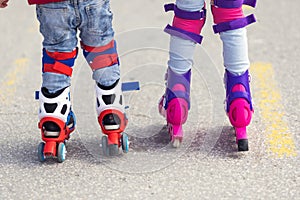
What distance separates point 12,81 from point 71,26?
161 cm

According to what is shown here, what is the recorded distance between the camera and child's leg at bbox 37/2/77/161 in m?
3.55

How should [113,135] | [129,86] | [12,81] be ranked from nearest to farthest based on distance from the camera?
1. [113,135]
2. [129,86]
3. [12,81]

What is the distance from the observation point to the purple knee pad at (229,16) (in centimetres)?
372

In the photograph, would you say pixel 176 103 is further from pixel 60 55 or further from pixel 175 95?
pixel 60 55

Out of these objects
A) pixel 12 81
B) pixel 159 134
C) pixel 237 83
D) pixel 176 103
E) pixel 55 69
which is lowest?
pixel 159 134

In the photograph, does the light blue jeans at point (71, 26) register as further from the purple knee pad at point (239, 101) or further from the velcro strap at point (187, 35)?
the purple knee pad at point (239, 101)

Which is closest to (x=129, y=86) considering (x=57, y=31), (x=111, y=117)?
(x=111, y=117)

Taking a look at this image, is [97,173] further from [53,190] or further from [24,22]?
[24,22]

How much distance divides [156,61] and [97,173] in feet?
6.23

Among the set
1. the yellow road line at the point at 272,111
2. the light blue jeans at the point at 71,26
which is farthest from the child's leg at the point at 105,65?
the yellow road line at the point at 272,111

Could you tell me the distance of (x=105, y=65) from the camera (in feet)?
12.1

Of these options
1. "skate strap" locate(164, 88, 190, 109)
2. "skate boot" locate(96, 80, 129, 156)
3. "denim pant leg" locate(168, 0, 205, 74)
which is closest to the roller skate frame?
"skate boot" locate(96, 80, 129, 156)

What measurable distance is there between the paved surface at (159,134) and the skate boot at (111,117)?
3.0 inches

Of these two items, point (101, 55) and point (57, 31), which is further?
point (101, 55)
